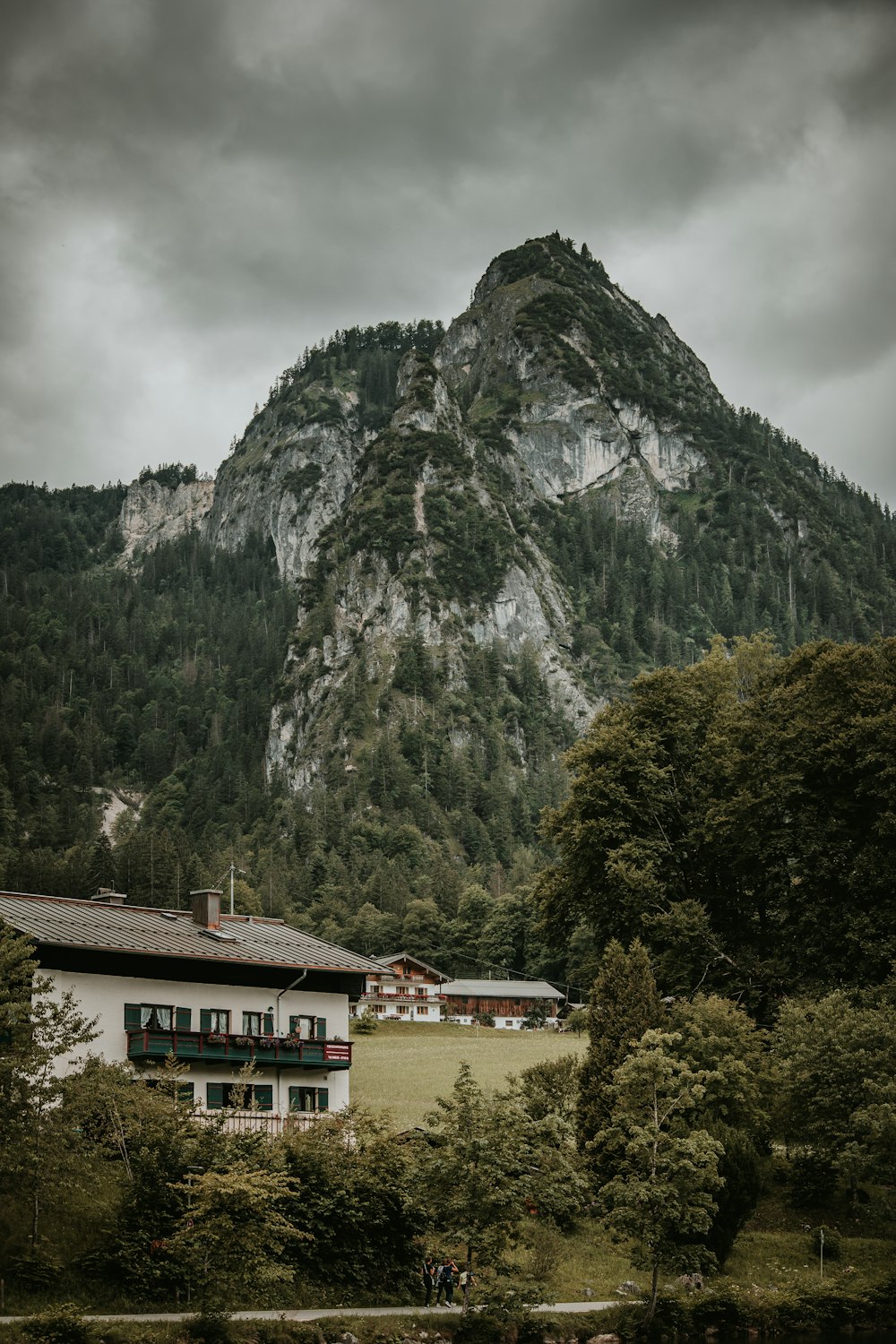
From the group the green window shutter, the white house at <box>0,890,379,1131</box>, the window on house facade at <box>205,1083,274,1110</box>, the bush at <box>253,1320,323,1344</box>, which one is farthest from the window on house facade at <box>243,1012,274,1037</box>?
the bush at <box>253,1320,323,1344</box>

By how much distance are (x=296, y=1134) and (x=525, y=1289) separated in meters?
8.31

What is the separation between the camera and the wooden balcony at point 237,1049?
48.4 m

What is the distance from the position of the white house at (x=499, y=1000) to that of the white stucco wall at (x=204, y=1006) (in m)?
85.7

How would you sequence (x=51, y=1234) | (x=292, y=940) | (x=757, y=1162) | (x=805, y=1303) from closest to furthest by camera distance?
(x=51, y=1234) < (x=805, y=1303) < (x=757, y=1162) < (x=292, y=940)

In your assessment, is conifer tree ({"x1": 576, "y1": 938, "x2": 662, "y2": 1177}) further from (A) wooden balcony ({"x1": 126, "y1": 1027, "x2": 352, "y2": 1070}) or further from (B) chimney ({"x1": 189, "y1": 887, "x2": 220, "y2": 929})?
(B) chimney ({"x1": 189, "y1": 887, "x2": 220, "y2": 929})

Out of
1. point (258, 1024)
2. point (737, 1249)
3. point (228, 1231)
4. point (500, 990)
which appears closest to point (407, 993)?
point (500, 990)

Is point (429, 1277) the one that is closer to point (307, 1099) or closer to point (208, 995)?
point (307, 1099)

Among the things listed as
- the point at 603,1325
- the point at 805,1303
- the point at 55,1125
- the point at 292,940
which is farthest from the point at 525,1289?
the point at 292,940

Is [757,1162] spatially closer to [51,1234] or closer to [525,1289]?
[525,1289]

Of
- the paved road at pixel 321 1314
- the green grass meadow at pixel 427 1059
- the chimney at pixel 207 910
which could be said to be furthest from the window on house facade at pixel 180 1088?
the chimney at pixel 207 910

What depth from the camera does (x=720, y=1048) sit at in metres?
51.4

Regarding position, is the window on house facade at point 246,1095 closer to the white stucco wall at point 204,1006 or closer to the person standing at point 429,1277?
the white stucco wall at point 204,1006

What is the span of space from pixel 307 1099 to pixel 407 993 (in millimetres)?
91065

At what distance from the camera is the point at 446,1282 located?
139 ft
